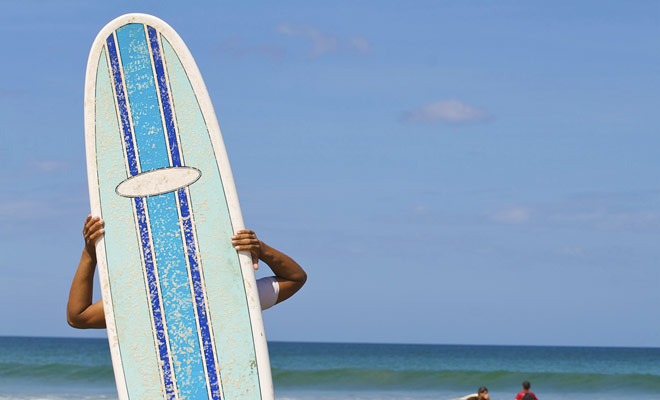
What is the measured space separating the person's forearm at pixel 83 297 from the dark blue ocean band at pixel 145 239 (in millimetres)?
285

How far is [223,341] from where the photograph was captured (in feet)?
14.7

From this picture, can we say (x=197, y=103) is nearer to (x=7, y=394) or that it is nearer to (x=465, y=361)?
(x=7, y=394)

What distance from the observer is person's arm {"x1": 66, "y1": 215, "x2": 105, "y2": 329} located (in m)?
4.58

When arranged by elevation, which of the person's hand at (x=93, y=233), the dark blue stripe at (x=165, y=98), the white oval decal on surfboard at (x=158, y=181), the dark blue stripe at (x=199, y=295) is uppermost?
the dark blue stripe at (x=165, y=98)

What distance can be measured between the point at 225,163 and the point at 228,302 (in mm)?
690

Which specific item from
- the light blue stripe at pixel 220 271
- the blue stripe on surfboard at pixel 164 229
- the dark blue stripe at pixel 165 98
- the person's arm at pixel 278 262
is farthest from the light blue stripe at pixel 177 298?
the person's arm at pixel 278 262

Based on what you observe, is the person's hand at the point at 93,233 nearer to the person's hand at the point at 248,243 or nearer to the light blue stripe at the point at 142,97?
the light blue stripe at the point at 142,97

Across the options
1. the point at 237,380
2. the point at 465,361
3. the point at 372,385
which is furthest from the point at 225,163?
the point at 465,361

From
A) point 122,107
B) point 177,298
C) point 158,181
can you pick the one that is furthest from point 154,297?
point 122,107

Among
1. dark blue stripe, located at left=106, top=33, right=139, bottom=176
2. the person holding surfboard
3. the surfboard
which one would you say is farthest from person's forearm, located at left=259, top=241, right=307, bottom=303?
dark blue stripe, located at left=106, top=33, right=139, bottom=176

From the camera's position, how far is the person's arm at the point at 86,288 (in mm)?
4582

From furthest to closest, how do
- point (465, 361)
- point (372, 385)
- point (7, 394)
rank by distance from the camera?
point (465, 361)
point (372, 385)
point (7, 394)

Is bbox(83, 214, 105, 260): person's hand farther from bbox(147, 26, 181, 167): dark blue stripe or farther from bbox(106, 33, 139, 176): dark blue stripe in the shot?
bbox(147, 26, 181, 167): dark blue stripe

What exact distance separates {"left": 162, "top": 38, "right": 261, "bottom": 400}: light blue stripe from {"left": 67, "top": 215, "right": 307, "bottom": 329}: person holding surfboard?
0.11 metres
